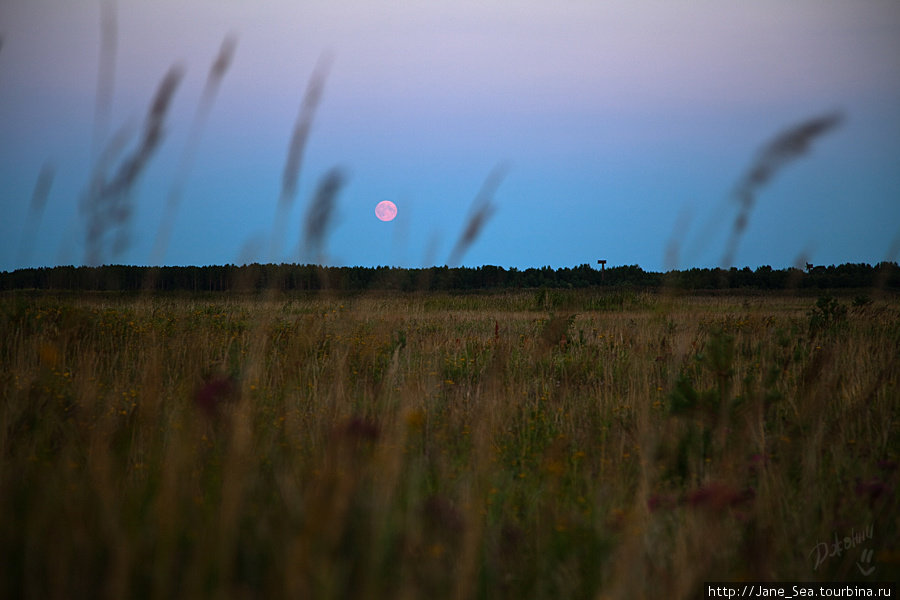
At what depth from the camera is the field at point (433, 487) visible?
1.68 meters

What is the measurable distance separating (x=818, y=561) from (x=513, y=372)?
3595 mm

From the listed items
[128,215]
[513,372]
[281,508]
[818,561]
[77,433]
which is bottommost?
[818,561]

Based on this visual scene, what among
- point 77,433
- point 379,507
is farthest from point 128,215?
point 379,507

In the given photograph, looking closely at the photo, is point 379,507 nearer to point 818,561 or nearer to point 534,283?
point 818,561

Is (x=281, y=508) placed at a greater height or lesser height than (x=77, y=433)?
lesser

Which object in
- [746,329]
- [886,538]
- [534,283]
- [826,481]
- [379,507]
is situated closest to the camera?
[379,507]

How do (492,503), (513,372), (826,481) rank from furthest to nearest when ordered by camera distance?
(513,372) → (826,481) → (492,503)

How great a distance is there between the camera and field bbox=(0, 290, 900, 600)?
1681mm

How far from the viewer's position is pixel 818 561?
2215 millimetres

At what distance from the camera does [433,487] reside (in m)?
2.70

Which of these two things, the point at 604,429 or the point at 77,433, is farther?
the point at 604,429

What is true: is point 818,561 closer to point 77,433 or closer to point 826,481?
point 826,481

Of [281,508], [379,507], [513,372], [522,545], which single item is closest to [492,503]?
[522,545]

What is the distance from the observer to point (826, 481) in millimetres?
2873
